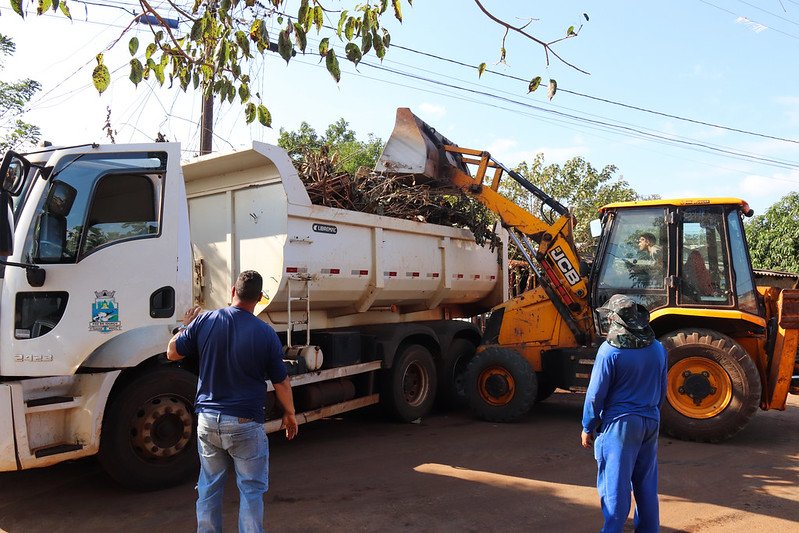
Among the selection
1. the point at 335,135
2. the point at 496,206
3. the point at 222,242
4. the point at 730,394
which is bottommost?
the point at 730,394

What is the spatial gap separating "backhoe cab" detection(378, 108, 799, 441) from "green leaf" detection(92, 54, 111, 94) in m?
4.14

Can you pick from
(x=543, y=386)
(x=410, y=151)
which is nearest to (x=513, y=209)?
(x=410, y=151)

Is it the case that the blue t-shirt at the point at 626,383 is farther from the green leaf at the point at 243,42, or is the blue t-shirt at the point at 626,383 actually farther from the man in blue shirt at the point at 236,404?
the green leaf at the point at 243,42

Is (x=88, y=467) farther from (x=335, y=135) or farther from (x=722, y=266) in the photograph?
(x=335, y=135)

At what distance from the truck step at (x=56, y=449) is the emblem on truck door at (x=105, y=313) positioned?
2.69 feet

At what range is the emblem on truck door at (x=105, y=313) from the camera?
450cm

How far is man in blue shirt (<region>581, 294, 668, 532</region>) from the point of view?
3.52 metres

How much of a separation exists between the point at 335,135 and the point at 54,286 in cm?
2606

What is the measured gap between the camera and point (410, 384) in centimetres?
759

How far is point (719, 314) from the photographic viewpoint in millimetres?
6621

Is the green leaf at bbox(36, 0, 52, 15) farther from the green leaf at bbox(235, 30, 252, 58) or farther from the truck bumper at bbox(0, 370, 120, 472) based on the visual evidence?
the truck bumper at bbox(0, 370, 120, 472)

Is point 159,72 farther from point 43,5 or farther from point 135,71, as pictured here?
point 43,5

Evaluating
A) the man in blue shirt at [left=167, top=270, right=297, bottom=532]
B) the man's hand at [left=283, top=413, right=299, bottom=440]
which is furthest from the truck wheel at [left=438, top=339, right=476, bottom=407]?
the man in blue shirt at [left=167, top=270, right=297, bottom=532]

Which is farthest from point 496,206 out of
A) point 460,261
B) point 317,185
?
point 317,185
